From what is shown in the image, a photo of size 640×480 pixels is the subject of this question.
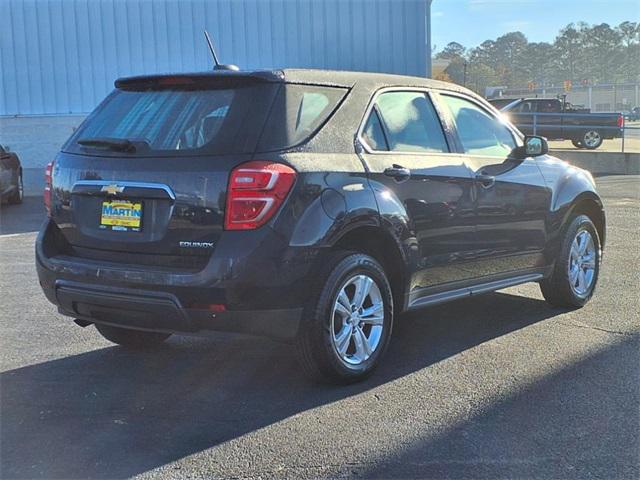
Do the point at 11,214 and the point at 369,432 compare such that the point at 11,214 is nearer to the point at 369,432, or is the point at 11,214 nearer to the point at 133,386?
the point at 133,386

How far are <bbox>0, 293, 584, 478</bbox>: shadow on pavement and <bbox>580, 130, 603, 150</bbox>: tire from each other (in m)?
22.0

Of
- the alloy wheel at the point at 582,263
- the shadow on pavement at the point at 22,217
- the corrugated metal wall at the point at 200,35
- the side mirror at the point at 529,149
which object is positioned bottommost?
the shadow on pavement at the point at 22,217

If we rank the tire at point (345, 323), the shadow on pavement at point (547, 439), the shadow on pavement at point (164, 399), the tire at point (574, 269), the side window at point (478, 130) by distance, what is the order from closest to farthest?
the shadow on pavement at point (547, 439) < the shadow on pavement at point (164, 399) < the tire at point (345, 323) < the side window at point (478, 130) < the tire at point (574, 269)

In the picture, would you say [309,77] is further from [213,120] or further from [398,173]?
[398,173]

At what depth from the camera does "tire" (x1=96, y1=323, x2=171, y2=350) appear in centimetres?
482

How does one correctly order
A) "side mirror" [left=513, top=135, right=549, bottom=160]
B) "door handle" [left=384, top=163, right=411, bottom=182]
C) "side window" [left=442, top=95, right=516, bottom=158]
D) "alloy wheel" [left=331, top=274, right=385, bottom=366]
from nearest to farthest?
"alloy wheel" [left=331, top=274, right=385, bottom=366] < "door handle" [left=384, top=163, right=411, bottom=182] < "side window" [left=442, top=95, right=516, bottom=158] < "side mirror" [left=513, top=135, right=549, bottom=160]

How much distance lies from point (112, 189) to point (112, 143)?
12.0 inches

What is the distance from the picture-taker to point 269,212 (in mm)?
3664

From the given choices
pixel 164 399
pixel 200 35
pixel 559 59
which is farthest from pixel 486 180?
pixel 559 59

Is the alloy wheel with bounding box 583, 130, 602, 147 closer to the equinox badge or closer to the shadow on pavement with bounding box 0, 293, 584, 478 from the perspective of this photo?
the shadow on pavement with bounding box 0, 293, 584, 478

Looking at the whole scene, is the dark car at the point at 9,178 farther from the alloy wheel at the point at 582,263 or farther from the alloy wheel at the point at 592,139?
the alloy wheel at the point at 592,139

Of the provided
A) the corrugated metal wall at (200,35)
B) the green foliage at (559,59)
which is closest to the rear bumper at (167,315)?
the corrugated metal wall at (200,35)

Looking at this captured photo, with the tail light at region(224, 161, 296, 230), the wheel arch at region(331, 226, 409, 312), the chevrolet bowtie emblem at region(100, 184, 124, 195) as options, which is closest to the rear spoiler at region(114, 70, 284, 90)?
the tail light at region(224, 161, 296, 230)

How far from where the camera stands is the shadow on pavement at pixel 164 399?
337cm
